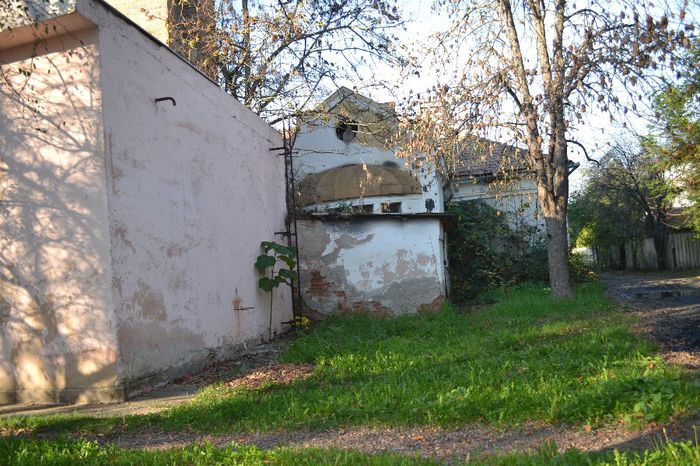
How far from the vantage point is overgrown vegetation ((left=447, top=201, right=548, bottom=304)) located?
52.4 feet

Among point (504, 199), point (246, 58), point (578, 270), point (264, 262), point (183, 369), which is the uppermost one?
point (246, 58)

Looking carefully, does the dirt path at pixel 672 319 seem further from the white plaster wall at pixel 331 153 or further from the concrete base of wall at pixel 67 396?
the white plaster wall at pixel 331 153

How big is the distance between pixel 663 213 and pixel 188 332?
83.7ft

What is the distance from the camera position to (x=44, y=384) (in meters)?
6.15

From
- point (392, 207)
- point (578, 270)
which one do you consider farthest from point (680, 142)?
point (392, 207)

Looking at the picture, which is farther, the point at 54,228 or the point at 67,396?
the point at 54,228

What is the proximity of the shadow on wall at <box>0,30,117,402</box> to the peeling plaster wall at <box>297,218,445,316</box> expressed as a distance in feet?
20.8

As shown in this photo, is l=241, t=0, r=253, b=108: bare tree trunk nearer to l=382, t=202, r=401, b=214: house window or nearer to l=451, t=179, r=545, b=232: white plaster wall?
l=382, t=202, r=401, b=214: house window

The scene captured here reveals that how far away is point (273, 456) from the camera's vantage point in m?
3.72

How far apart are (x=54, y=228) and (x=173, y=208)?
1.50m

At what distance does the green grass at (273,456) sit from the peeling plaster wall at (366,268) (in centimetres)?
792

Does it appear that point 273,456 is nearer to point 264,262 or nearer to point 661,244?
point 264,262

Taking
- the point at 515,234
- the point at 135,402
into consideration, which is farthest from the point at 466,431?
the point at 515,234

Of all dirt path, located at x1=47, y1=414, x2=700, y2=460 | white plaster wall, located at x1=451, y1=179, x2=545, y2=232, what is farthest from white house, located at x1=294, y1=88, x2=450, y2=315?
dirt path, located at x1=47, y1=414, x2=700, y2=460
